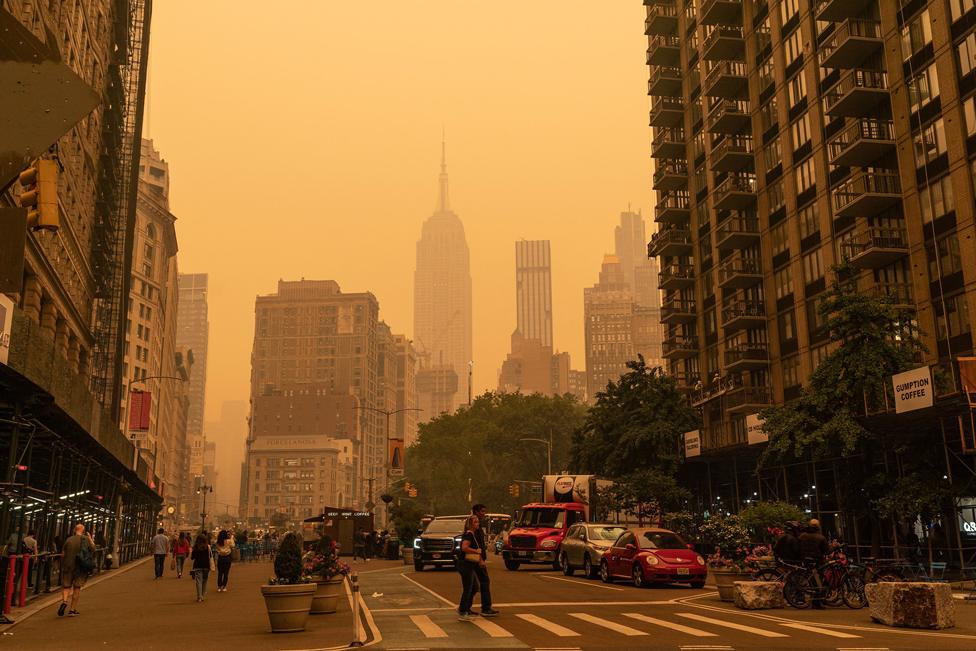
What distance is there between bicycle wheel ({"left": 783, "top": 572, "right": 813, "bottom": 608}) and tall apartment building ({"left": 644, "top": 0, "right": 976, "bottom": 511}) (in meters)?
16.2

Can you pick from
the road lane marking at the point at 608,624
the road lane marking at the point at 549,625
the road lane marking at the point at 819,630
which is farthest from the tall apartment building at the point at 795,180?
the road lane marking at the point at 549,625

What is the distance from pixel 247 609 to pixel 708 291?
45908 mm

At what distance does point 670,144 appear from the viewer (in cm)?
6569

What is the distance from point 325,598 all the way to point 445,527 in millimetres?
17535

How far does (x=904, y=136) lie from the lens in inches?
1577

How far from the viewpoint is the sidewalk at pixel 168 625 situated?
45.9ft

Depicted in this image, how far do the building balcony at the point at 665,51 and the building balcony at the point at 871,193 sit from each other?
95.1 ft

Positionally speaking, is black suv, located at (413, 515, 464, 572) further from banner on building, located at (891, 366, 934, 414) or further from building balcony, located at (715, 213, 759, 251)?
building balcony, located at (715, 213, 759, 251)

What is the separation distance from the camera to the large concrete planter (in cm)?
1512

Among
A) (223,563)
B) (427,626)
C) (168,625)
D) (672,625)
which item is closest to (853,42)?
(672,625)

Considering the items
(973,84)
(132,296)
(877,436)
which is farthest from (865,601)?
(132,296)

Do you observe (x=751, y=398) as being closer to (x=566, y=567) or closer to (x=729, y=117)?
(x=729, y=117)

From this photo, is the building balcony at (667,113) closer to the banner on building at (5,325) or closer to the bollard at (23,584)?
the bollard at (23,584)

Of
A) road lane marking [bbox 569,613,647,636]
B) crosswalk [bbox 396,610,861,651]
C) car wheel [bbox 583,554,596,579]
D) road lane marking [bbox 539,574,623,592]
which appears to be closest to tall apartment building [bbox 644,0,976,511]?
car wheel [bbox 583,554,596,579]
